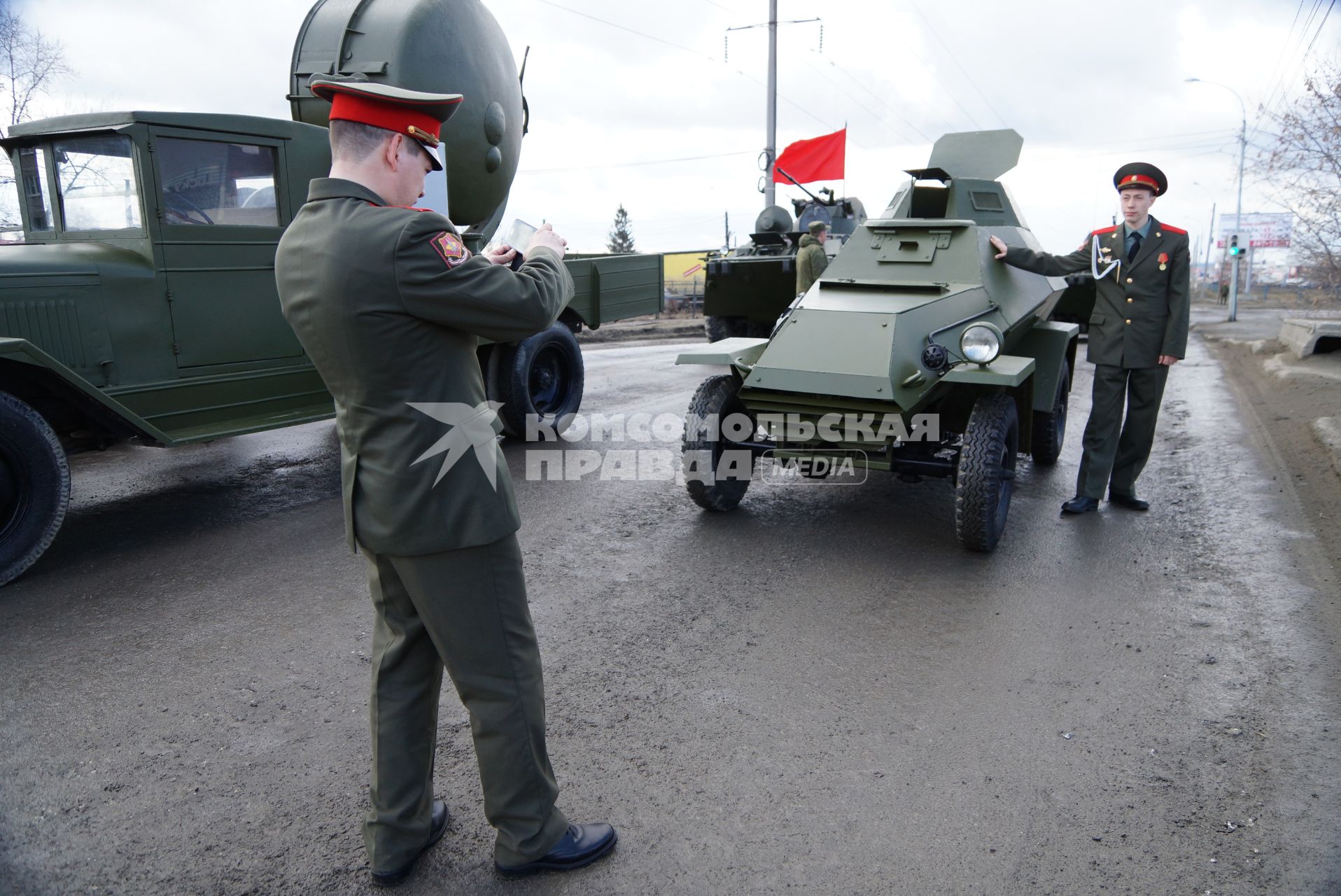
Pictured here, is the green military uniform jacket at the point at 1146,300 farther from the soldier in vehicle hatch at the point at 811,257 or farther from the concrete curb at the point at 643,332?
the concrete curb at the point at 643,332

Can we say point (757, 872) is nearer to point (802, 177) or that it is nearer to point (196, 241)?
point (196, 241)

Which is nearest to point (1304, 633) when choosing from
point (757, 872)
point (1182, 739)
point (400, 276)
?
point (1182, 739)

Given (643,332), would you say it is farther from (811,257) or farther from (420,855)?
(420,855)

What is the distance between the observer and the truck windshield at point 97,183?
4840mm

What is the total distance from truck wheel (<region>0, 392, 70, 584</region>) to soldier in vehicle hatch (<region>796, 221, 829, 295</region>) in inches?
318

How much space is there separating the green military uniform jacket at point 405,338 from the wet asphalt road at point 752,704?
0.95 m

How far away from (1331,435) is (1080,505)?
2.91 m

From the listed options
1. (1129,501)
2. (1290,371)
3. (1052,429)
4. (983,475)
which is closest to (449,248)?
(983,475)

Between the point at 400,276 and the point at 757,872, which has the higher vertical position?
the point at 400,276

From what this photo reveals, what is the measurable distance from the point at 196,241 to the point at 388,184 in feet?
11.5

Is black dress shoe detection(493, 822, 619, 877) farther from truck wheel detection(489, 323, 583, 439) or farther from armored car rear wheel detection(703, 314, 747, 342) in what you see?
armored car rear wheel detection(703, 314, 747, 342)

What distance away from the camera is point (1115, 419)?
210 inches

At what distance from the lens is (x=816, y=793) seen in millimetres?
2670

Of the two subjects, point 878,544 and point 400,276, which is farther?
point 878,544
